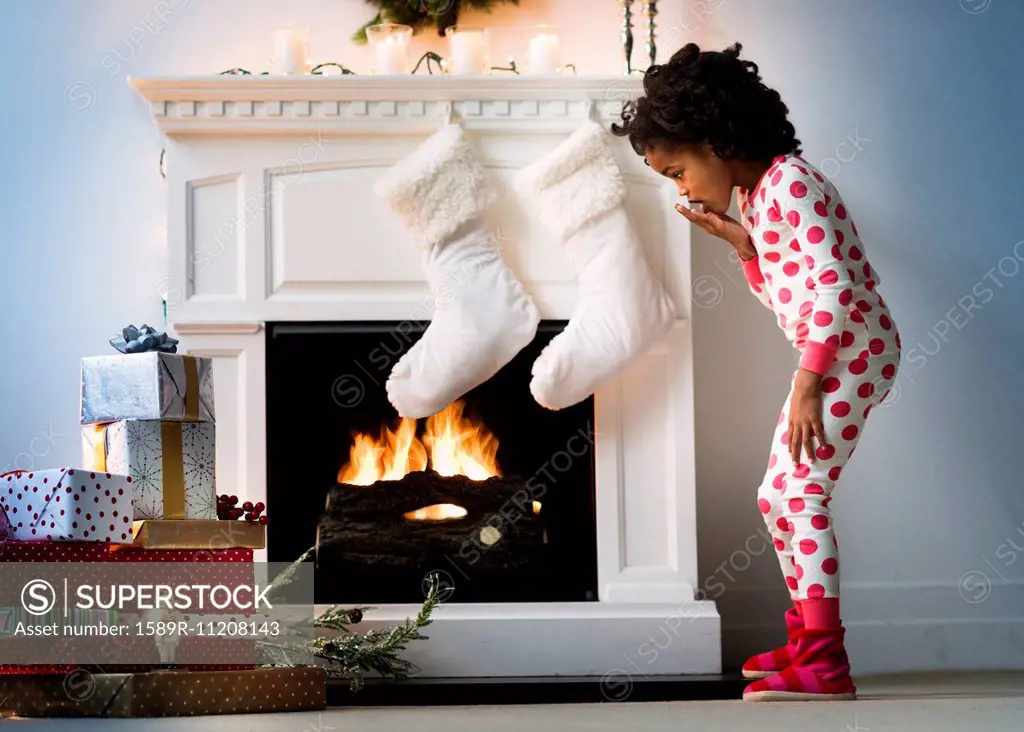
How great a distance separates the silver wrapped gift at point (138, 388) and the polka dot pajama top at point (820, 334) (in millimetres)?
1012

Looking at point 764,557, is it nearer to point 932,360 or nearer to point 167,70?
point 932,360

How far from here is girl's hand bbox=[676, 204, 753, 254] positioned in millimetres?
2279

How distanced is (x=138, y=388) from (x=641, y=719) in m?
0.95

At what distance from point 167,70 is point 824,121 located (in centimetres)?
167

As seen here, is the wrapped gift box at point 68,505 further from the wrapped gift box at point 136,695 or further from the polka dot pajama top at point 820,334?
the polka dot pajama top at point 820,334

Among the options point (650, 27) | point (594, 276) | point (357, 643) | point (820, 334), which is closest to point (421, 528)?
point (357, 643)

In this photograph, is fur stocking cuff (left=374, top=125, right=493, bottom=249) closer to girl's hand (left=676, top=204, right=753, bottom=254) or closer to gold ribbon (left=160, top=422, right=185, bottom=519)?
girl's hand (left=676, top=204, right=753, bottom=254)

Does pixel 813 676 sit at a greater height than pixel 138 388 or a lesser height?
lesser

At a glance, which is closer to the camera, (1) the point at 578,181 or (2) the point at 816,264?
(2) the point at 816,264

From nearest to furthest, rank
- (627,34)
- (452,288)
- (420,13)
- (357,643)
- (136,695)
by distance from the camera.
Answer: (136,695), (357,643), (452,288), (627,34), (420,13)

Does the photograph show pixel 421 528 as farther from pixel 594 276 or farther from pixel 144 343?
pixel 144 343

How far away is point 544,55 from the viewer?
2928 millimetres

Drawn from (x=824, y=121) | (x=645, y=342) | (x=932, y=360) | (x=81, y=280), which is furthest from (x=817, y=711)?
(x=81, y=280)

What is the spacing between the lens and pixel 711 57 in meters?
2.23
